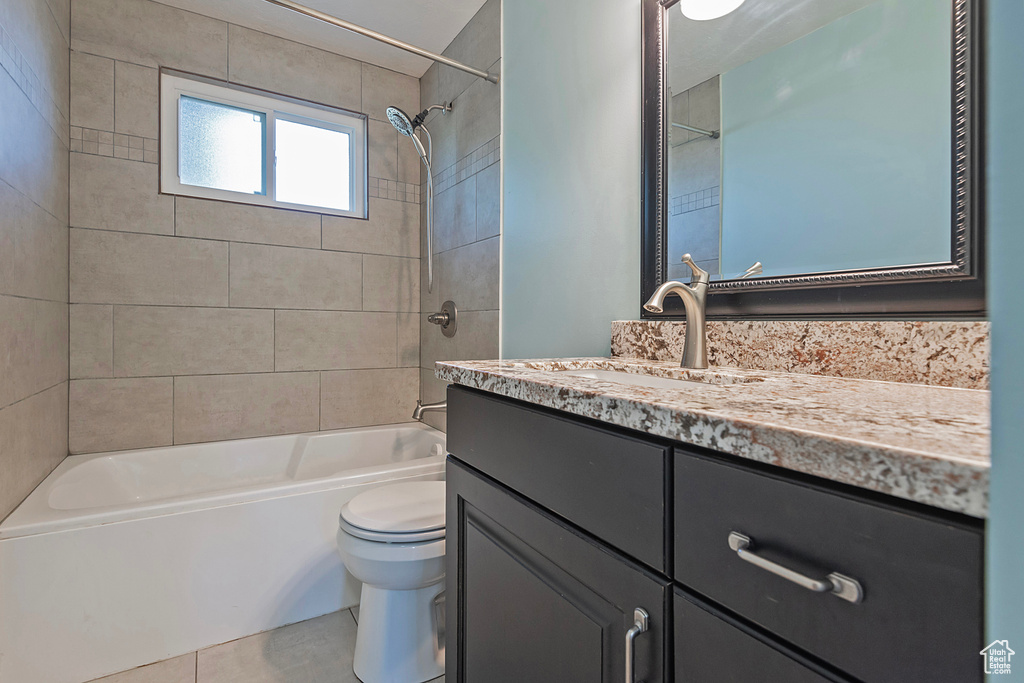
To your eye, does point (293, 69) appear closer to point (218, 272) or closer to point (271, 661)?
point (218, 272)

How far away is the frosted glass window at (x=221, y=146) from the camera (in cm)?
225

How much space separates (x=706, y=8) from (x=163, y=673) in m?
2.44

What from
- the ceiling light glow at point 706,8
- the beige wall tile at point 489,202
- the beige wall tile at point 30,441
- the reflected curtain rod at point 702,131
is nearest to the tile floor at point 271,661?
the beige wall tile at point 30,441

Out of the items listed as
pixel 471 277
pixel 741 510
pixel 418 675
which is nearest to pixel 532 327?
pixel 471 277

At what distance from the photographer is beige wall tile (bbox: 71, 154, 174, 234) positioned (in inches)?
79.1

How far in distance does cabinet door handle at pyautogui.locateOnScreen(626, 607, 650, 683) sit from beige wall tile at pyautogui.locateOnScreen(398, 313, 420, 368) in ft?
7.78

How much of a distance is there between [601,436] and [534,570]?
0.27 metres

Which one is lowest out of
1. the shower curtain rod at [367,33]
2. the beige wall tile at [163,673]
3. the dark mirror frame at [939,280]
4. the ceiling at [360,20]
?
the beige wall tile at [163,673]

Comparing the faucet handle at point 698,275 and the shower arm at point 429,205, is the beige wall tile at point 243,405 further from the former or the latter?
the faucet handle at point 698,275

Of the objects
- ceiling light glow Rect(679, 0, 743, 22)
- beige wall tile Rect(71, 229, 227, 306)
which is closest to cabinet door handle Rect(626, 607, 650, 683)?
ceiling light glow Rect(679, 0, 743, 22)

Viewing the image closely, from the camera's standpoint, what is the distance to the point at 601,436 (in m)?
0.61

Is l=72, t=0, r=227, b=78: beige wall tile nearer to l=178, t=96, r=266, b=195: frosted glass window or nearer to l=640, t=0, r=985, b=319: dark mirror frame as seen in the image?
l=178, t=96, r=266, b=195: frosted glass window

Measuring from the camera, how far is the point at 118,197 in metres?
2.08

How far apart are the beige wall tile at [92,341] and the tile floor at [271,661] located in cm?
123
